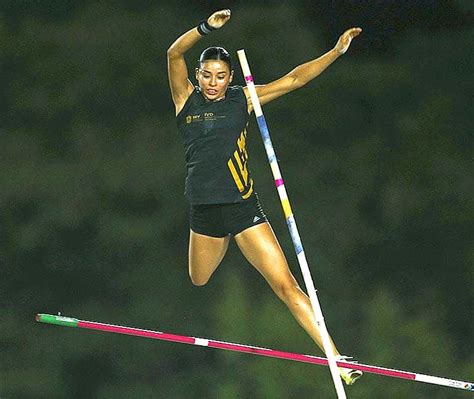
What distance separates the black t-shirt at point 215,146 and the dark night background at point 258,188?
8.88 feet

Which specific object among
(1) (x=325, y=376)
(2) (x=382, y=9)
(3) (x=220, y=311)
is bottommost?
(1) (x=325, y=376)

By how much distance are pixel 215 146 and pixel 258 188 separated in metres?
2.84

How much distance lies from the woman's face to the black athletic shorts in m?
0.45

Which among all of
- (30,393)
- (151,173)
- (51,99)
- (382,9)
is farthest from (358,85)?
(30,393)

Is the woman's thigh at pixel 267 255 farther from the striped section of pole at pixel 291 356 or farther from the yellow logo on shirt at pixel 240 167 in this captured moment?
the striped section of pole at pixel 291 356

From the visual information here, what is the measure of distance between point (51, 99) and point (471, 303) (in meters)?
2.93

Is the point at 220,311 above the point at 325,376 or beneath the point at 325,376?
above

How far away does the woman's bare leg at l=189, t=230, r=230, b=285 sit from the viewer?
534cm

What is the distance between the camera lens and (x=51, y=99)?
784 cm

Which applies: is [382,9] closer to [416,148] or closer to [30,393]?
[416,148]

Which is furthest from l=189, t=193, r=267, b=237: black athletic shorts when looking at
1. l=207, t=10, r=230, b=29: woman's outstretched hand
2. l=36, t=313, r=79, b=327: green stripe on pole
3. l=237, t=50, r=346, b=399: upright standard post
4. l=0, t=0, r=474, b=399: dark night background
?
l=0, t=0, r=474, b=399: dark night background

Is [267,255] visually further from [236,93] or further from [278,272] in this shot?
[236,93]

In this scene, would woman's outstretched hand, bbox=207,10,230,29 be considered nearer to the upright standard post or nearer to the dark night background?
the upright standard post

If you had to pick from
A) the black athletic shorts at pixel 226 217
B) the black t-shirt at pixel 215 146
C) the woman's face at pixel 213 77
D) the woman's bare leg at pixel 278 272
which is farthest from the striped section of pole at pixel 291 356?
the woman's face at pixel 213 77
